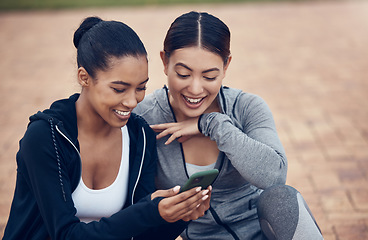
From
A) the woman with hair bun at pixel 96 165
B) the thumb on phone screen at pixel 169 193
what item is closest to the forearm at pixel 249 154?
the woman with hair bun at pixel 96 165

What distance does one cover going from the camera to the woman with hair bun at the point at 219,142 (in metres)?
2.46

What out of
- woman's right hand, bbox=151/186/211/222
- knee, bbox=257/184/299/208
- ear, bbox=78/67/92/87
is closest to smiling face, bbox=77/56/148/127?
ear, bbox=78/67/92/87

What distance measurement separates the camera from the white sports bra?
7.73 feet

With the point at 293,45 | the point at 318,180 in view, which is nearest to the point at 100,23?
the point at 318,180

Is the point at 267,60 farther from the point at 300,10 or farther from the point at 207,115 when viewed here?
the point at 207,115

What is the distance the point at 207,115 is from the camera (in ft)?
8.85

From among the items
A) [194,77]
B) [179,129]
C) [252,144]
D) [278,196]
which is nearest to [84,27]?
[194,77]

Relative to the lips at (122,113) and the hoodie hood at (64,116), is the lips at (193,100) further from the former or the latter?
the hoodie hood at (64,116)

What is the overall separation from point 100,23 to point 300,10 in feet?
33.4

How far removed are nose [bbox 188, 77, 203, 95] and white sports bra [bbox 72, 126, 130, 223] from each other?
0.49m

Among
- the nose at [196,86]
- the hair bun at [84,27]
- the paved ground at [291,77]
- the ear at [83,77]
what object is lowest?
the paved ground at [291,77]

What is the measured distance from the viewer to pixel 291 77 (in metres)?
7.39

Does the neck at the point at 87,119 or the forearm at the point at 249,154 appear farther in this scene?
the forearm at the point at 249,154

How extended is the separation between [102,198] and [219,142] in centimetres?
68
